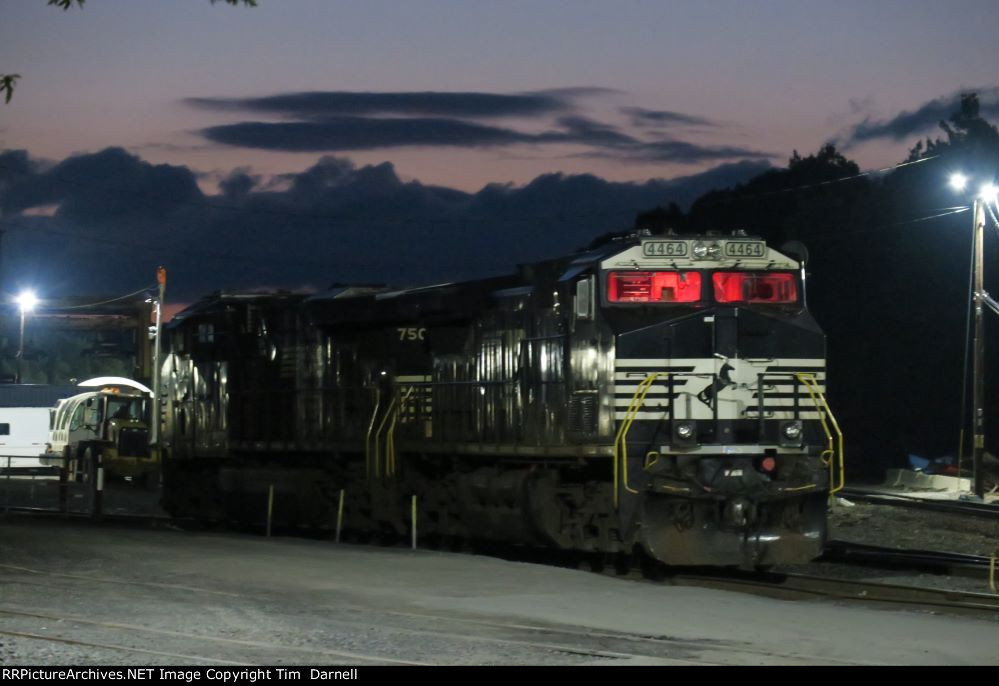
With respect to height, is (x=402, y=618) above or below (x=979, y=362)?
below

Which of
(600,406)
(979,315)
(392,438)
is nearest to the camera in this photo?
(600,406)

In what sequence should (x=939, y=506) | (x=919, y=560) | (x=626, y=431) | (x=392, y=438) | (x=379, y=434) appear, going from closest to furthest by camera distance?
(x=626, y=431) < (x=919, y=560) < (x=392, y=438) < (x=379, y=434) < (x=939, y=506)

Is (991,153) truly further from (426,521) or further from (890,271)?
(426,521)

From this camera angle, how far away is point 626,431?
56.1 feet

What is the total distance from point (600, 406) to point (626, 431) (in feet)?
1.96

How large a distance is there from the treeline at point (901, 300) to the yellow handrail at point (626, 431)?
1683 inches

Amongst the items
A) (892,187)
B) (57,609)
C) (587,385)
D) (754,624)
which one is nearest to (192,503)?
(587,385)

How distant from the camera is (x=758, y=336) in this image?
17.6 meters

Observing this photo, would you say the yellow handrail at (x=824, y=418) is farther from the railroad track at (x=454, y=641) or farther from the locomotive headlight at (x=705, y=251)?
the railroad track at (x=454, y=641)

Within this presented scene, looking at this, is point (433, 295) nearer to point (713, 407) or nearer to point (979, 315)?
point (713, 407)

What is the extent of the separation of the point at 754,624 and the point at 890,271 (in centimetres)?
5413

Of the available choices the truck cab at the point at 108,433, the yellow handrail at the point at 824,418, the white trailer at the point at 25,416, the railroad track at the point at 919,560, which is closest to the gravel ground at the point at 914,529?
the railroad track at the point at 919,560

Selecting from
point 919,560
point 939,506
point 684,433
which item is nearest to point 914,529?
point 939,506

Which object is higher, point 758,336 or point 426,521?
point 758,336
